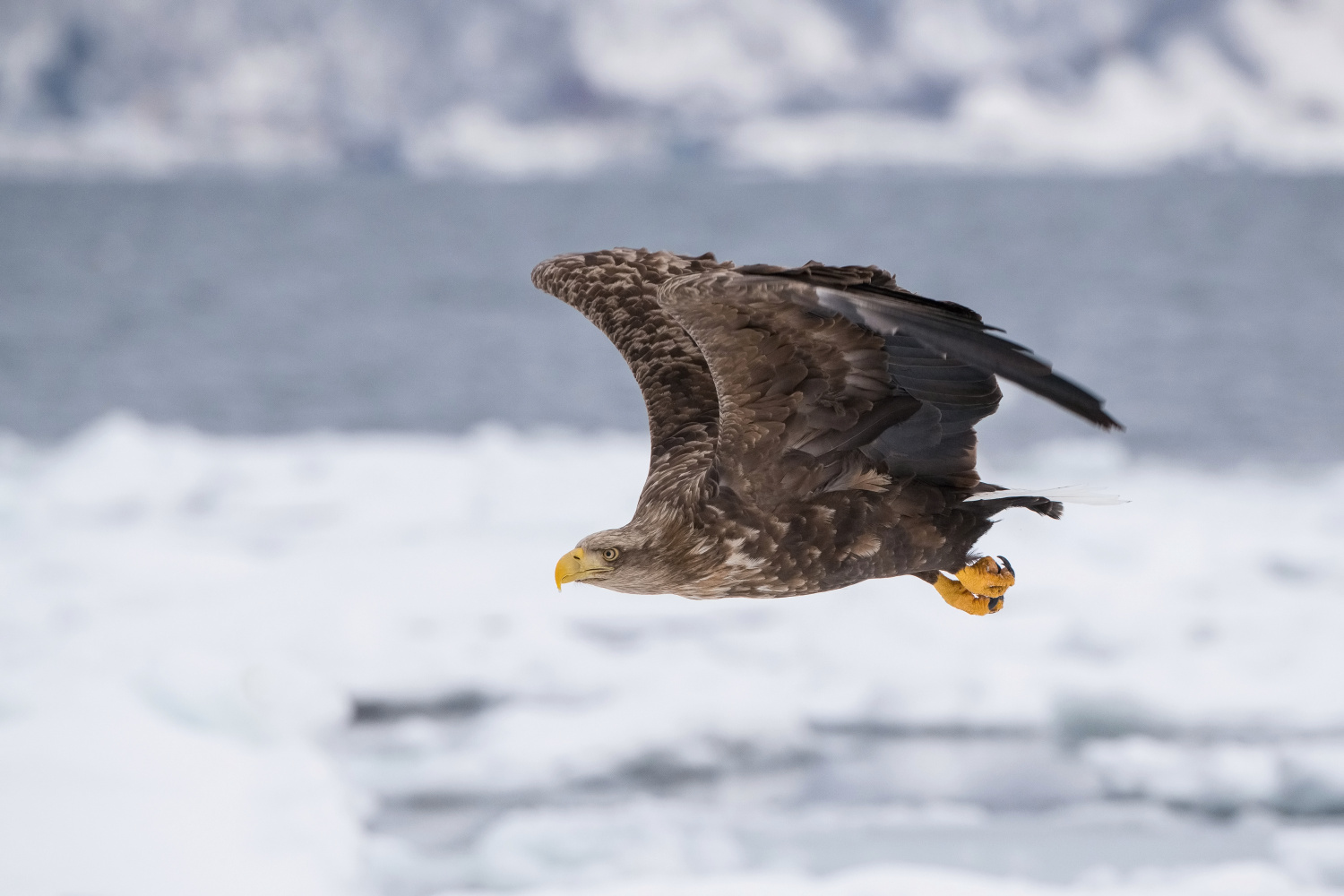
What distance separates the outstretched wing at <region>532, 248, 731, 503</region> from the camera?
4898 millimetres

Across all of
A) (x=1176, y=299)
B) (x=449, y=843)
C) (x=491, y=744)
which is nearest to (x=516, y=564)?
(x=491, y=744)

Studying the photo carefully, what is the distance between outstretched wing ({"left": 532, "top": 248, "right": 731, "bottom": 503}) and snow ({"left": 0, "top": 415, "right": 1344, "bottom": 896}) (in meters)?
5.93

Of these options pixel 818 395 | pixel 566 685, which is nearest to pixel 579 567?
pixel 818 395

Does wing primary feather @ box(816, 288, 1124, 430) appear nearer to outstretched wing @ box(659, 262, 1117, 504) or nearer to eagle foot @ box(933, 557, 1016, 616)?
outstretched wing @ box(659, 262, 1117, 504)

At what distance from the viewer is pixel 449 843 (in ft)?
35.9

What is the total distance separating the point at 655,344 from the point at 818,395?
138cm

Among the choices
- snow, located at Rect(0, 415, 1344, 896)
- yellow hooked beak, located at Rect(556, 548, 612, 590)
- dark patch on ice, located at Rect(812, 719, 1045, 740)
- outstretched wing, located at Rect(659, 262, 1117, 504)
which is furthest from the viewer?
dark patch on ice, located at Rect(812, 719, 1045, 740)

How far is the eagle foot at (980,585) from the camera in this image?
15.6 feet

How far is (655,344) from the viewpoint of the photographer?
553 cm

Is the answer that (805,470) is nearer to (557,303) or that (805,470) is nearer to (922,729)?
(922,729)

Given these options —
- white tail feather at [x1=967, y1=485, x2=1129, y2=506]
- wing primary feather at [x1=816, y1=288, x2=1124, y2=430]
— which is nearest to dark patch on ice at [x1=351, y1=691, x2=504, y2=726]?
white tail feather at [x1=967, y1=485, x2=1129, y2=506]

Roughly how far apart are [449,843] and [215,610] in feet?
17.8

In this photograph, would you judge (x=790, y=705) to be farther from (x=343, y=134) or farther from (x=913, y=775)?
(x=343, y=134)

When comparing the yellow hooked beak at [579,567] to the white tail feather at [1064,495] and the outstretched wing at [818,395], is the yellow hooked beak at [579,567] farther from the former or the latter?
the white tail feather at [1064,495]
